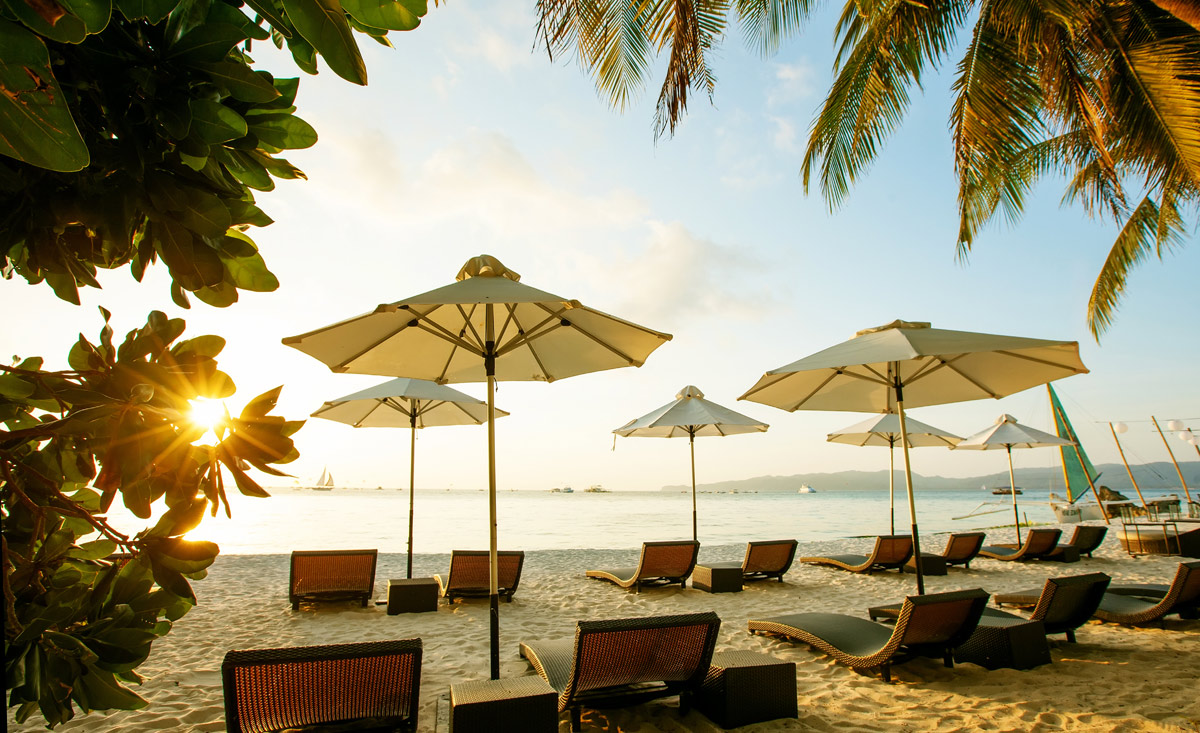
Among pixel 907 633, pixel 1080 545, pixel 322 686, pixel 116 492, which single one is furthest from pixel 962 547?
pixel 116 492

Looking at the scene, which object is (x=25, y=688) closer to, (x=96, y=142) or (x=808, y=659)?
(x=96, y=142)

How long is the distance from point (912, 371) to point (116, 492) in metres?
6.85

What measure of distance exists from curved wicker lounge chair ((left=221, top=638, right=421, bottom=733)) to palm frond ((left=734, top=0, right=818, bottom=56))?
7.47m

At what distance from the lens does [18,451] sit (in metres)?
1.08

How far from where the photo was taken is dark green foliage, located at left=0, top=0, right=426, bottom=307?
2.05 feet

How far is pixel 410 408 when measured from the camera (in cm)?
817

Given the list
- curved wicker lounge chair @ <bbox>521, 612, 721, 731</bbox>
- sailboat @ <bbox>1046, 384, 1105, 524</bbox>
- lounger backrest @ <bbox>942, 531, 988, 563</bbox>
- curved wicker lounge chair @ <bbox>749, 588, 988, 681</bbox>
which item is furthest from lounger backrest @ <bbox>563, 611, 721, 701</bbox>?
sailboat @ <bbox>1046, 384, 1105, 524</bbox>

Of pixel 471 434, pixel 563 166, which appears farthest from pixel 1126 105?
pixel 471 434

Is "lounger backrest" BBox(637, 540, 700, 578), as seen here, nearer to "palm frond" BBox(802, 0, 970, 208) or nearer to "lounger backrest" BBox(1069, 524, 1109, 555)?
"palm frond" BBox(802, 0, 970, 208)

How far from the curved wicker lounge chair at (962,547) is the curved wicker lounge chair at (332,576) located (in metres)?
8.35

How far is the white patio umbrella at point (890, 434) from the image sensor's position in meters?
11.1

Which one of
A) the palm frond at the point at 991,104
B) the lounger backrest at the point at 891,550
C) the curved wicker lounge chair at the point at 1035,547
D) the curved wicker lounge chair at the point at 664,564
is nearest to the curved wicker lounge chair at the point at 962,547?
the lounger backrest at the point at 891,550

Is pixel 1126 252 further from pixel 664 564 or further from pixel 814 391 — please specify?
pixel 664 564

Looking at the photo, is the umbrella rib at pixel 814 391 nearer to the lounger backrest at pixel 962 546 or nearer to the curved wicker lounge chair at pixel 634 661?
the curved wicker lounge chair at pixel 634 661
